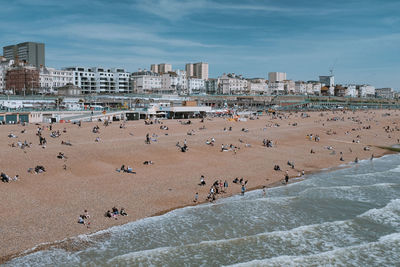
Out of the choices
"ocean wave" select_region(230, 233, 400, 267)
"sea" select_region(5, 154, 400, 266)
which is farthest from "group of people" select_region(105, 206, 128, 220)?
"ocean wave" select_region(230, 233, 400, 267)

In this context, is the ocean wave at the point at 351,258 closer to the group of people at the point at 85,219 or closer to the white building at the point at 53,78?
the group of people at the point at 85,219

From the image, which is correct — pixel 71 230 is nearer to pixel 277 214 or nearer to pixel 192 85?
pixel 277 214

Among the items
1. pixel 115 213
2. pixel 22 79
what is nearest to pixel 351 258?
pixel 115 213

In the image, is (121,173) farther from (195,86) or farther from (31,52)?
(31,52)

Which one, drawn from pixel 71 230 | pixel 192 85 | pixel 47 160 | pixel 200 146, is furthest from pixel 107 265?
pixel 192 85

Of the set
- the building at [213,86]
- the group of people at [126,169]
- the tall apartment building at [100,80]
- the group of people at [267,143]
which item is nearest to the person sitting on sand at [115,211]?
the group of people at [126,169]

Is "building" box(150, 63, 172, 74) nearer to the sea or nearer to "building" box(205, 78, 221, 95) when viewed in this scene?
"building" box(205, 78, 221, 95)
